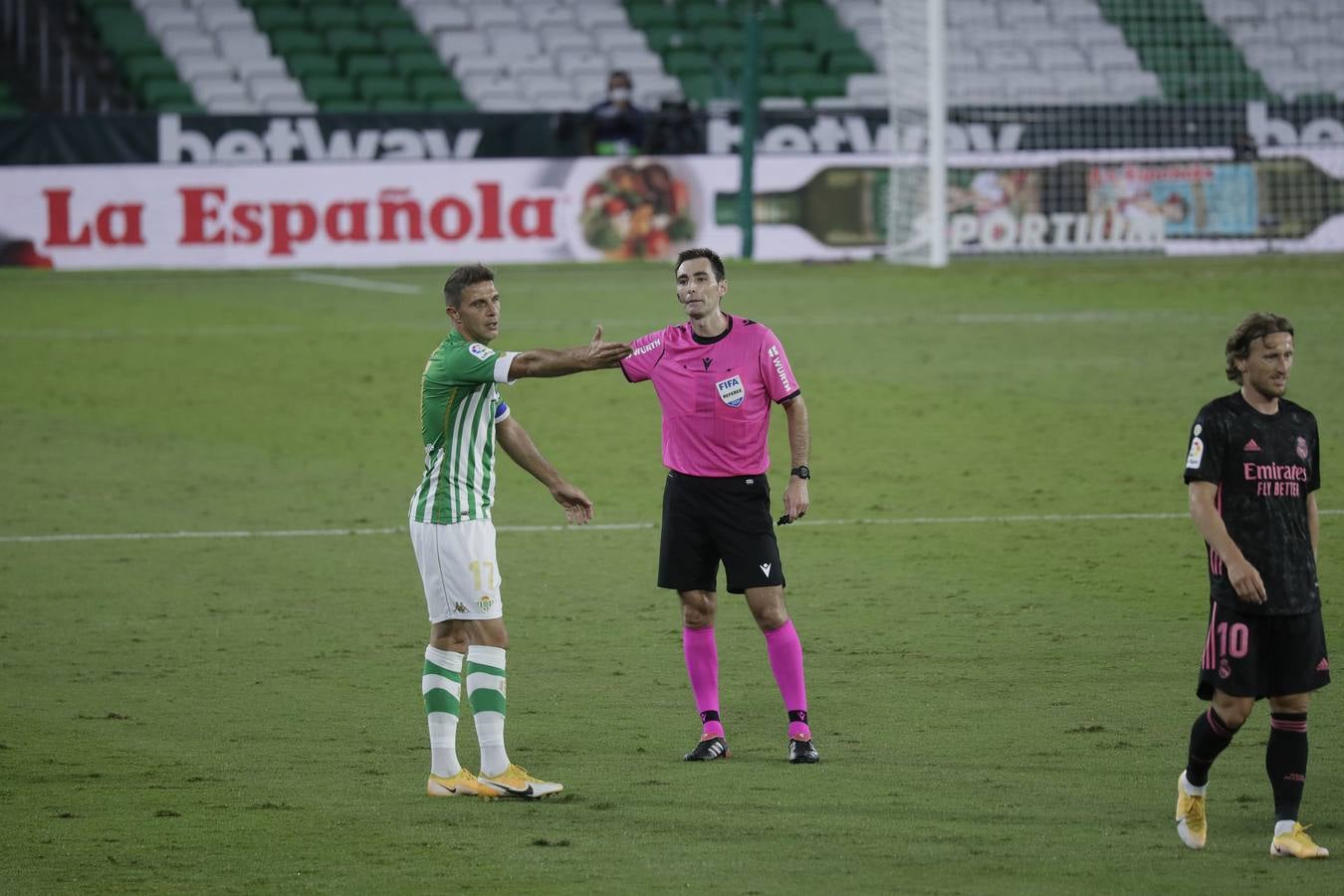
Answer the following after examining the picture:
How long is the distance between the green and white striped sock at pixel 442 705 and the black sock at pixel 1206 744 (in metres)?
2.55

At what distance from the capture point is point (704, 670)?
7773mm

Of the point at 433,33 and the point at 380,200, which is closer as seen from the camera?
the point at 380,200

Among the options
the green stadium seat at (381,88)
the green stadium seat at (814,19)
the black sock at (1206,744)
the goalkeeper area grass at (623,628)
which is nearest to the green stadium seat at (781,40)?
the green stadium seat at (814,19)

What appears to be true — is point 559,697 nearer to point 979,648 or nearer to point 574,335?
point 979,648

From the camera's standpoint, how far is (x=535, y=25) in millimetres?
38312

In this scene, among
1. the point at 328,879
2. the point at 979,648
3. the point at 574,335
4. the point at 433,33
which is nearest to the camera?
the point at 328,879

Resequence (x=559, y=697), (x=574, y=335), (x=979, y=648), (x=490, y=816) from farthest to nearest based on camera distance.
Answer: (x=574, y=335)
(x=979, y=648)
(x=559, y=697)
(x=490, y=816)

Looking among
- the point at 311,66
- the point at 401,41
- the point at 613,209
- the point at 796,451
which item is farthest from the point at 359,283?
the point at 796,451

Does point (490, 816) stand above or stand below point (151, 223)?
below

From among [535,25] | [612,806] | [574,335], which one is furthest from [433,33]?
[612,806]

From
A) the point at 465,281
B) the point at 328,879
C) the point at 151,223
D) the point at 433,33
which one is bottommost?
the point at 328,879

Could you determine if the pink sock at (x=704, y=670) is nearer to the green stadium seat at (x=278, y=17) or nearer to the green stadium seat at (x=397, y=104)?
the green stadium seat at (x=397, y=104)

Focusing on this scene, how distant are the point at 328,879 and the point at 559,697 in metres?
2.75

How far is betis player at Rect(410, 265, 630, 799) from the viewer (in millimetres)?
7133
